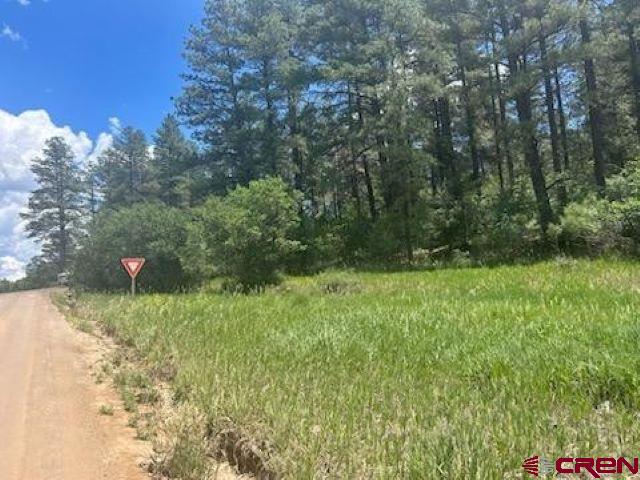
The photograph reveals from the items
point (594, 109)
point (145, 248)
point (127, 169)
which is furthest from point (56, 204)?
point (594, 109)

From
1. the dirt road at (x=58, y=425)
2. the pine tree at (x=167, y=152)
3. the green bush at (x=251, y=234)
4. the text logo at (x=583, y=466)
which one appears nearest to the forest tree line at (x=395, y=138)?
the green bush at (x=251, y=234)

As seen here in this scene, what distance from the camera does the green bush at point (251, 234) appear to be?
23.9 m

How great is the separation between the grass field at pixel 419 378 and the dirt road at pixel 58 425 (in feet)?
2.92

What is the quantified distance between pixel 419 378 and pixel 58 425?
13.5ft

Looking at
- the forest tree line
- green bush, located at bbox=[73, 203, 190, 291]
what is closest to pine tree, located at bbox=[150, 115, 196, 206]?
the forest tree line

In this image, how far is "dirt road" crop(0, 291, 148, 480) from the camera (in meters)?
4.53

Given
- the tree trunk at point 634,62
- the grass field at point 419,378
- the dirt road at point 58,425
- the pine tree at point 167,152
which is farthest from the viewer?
the pine tree at point 167,152

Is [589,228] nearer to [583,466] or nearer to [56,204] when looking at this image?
[583,466]

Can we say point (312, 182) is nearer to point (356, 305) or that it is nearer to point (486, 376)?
point (356, 305)

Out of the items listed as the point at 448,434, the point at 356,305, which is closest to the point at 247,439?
the point at 448,434

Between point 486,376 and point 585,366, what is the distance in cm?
105

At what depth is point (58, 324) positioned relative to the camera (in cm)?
1380

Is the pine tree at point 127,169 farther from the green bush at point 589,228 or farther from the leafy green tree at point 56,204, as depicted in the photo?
the green bush at point 589,228

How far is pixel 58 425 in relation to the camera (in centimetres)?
561
